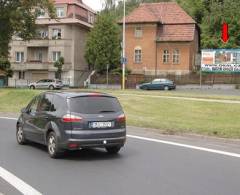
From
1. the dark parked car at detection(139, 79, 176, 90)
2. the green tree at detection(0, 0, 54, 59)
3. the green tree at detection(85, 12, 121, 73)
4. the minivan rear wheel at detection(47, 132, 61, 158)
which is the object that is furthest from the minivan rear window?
the green tree at detection(85, 12, 121, 73)

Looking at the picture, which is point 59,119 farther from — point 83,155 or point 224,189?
point 224,189

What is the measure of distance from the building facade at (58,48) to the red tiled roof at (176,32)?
11.8 m

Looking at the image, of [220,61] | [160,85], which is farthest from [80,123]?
[220,61]

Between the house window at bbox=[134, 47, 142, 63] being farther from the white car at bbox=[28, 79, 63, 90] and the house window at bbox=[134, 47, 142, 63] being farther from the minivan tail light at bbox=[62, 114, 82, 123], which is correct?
the minivan tail light at bbox=[62, 114, 82, 123]

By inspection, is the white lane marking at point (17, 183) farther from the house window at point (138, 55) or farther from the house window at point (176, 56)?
the house window at point (138, 55)

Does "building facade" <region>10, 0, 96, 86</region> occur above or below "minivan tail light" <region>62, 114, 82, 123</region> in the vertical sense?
above

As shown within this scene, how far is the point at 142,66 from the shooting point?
69.8m

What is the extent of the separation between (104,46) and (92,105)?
2149 inches

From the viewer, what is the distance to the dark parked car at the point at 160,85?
58.5m

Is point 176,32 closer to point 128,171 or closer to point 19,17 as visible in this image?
point 19,17

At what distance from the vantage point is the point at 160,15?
70875 millimetres

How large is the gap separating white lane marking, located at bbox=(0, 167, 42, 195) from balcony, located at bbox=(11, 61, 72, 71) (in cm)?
6154

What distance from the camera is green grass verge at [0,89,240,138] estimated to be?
17.3m

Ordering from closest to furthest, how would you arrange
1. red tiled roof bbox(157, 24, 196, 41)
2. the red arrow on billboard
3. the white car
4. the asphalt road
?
1. the asphalt road
2. the white car
3. the red arrow on billboard
4. red tiled roof bbox(157, 24, 196, 41)
